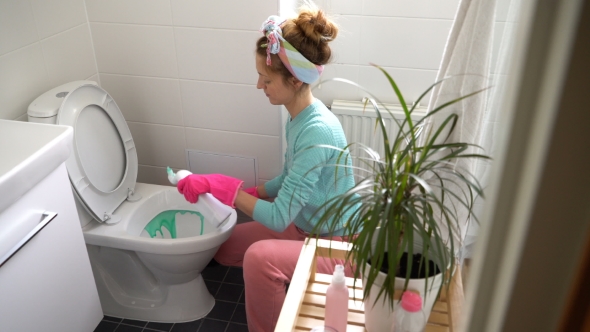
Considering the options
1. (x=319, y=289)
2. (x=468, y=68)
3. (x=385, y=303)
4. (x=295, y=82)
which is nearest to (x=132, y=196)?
(x=295, y=82)

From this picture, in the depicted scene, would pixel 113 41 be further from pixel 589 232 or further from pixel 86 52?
pixel 589 232

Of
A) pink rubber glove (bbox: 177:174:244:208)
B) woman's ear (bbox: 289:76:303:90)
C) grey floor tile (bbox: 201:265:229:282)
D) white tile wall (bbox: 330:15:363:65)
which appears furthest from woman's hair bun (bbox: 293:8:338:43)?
grey floor tile (bbox: 201:265:229:282)

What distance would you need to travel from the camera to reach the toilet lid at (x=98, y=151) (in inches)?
66.5

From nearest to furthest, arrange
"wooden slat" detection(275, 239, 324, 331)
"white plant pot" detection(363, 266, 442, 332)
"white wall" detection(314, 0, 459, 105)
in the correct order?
"white plant pot" detection(363, 266, 442, 332) < "wooden slat" detection(275, 239, 324, 331) < "white wall" detection(314, 0, 459, 105)

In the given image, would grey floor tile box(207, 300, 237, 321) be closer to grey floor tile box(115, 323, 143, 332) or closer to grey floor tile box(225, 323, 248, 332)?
grey floor tile box(225, 323, 248, 332)

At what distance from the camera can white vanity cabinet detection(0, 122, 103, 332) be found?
1.21 meters

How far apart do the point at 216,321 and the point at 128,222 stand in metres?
0.49

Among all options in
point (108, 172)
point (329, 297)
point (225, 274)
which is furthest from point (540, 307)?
point (225, 274)

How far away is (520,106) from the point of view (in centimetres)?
34

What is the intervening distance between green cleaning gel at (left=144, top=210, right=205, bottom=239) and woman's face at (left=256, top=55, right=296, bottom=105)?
23.2 inches

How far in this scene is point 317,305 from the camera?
3.78 feet

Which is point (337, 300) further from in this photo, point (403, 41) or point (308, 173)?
point (403, 41)

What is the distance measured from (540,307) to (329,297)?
67 centimetres

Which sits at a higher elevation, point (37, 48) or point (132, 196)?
point (37, 48)
